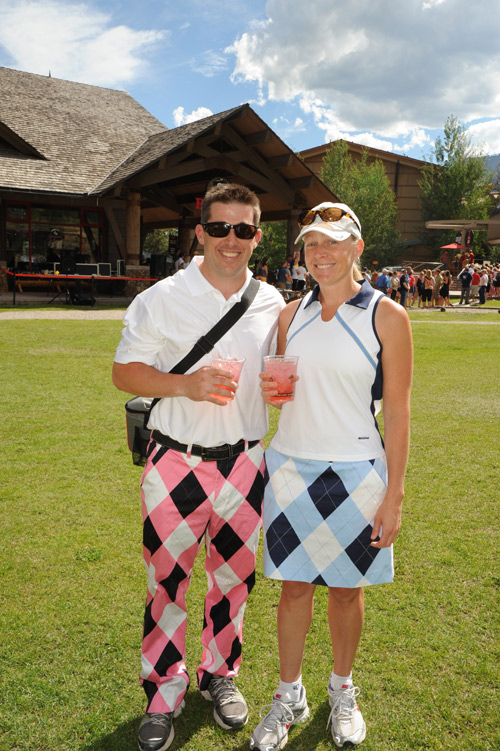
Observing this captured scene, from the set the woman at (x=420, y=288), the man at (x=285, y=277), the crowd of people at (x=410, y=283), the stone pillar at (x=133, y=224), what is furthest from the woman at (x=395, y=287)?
the stone pillar at (x=133, y=224)

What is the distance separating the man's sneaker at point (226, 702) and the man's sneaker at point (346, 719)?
373 millimetres

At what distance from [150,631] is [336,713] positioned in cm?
85

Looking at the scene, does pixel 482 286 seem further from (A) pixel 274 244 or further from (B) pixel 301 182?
(A) pixel 274 244

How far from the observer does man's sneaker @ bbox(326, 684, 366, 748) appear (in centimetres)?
236

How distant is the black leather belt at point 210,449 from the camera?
7.68 feet

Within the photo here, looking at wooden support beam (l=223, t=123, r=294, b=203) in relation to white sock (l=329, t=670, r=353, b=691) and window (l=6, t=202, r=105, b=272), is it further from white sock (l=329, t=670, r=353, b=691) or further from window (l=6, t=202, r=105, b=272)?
white sock (l=329, t=670, r=353, b=691)

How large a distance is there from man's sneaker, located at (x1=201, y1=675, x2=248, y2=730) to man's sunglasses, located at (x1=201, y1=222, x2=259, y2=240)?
75.9 inches

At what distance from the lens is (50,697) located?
256 centimetres

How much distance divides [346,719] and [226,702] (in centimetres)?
50

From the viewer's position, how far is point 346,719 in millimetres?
2396

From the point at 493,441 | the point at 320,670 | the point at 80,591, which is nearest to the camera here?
the point at 320,670

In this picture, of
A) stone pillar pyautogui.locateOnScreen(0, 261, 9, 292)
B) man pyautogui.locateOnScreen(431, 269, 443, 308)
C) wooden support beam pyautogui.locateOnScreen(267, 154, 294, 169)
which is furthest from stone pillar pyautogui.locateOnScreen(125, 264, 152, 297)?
man pyautogui.locateOnScreen(431, 269, 443, 308)

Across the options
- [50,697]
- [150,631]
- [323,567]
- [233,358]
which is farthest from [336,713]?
[233,358]

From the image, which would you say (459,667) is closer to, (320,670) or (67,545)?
(320,670)
